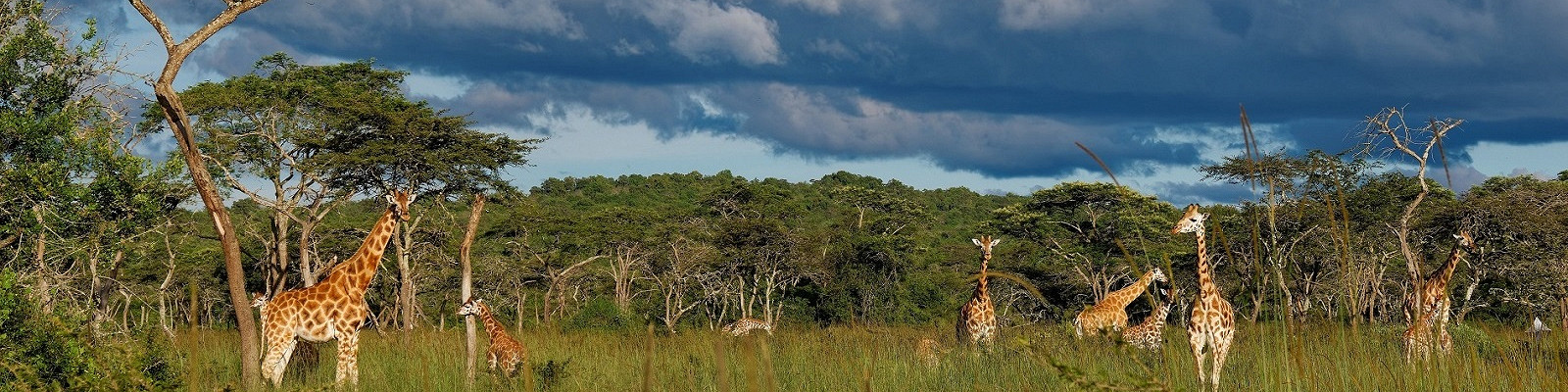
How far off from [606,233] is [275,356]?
28414mm

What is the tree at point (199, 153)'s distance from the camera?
7.34 m

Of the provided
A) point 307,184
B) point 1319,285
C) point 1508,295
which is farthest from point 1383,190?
point 307,184

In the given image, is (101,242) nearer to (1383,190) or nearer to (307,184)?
(307,184)

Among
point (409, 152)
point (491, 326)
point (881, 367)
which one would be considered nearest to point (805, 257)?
point (409, 152)

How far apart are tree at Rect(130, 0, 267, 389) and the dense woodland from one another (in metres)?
0.76

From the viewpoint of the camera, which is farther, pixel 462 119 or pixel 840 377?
pixel 462 119

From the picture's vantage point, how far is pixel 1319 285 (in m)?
28.0

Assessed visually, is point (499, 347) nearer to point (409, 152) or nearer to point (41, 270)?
point (41, 270)

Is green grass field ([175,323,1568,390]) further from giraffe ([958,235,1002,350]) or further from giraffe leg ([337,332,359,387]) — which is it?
giraffe ([958,235,1002,350])

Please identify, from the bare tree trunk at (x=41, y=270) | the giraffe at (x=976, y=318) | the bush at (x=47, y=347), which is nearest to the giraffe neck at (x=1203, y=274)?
the giraffe at (x=976, y=318)

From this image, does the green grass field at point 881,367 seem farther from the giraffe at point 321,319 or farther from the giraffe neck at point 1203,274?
the giraffe neck at point 1203,274

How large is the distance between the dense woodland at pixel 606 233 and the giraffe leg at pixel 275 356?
1114 millimetres

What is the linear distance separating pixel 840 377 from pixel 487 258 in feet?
108

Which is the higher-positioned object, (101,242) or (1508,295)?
(101,242)
